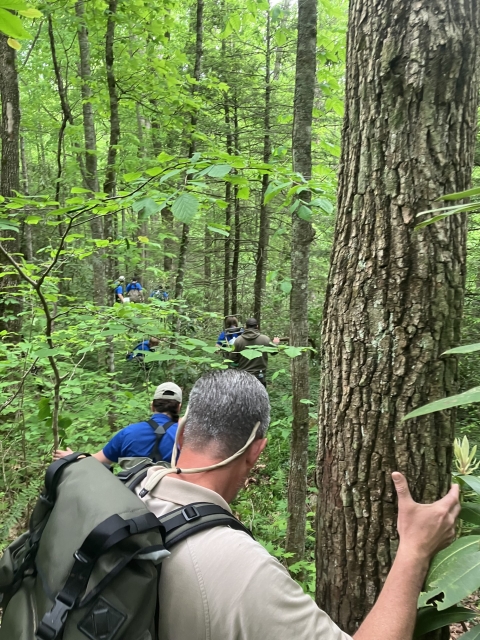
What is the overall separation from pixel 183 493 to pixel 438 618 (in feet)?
3.13

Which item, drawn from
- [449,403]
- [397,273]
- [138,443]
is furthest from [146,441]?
[449,403]

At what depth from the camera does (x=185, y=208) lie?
2.36 meters

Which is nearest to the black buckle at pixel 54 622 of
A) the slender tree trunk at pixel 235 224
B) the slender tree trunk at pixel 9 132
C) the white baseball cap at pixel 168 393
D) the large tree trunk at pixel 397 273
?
the large tree trunk at pixel 397 273

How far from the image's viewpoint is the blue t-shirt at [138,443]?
3.86 metres

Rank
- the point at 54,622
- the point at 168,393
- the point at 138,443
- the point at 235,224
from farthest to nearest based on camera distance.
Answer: the point at 235,224 → the point at 168,393 → the point at 138,443 → the point at 54,622

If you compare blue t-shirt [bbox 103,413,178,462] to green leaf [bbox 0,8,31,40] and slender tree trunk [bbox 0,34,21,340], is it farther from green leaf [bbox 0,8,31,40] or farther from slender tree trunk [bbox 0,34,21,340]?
slender tree trunk [bbox 0,34,21,340]

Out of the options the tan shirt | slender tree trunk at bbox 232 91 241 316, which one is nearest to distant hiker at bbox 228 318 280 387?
slender tree trunk at bbox 232 91 241 316

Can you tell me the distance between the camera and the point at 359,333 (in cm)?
172

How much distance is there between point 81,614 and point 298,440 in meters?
3.51

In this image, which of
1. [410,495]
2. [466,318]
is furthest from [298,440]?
[466,318]

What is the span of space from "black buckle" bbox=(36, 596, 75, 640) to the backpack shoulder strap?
0.96 ft

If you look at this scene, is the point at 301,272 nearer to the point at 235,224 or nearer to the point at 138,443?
the point at 138,443

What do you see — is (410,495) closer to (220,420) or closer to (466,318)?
(220,420)

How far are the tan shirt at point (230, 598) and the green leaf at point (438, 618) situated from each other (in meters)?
0.37
